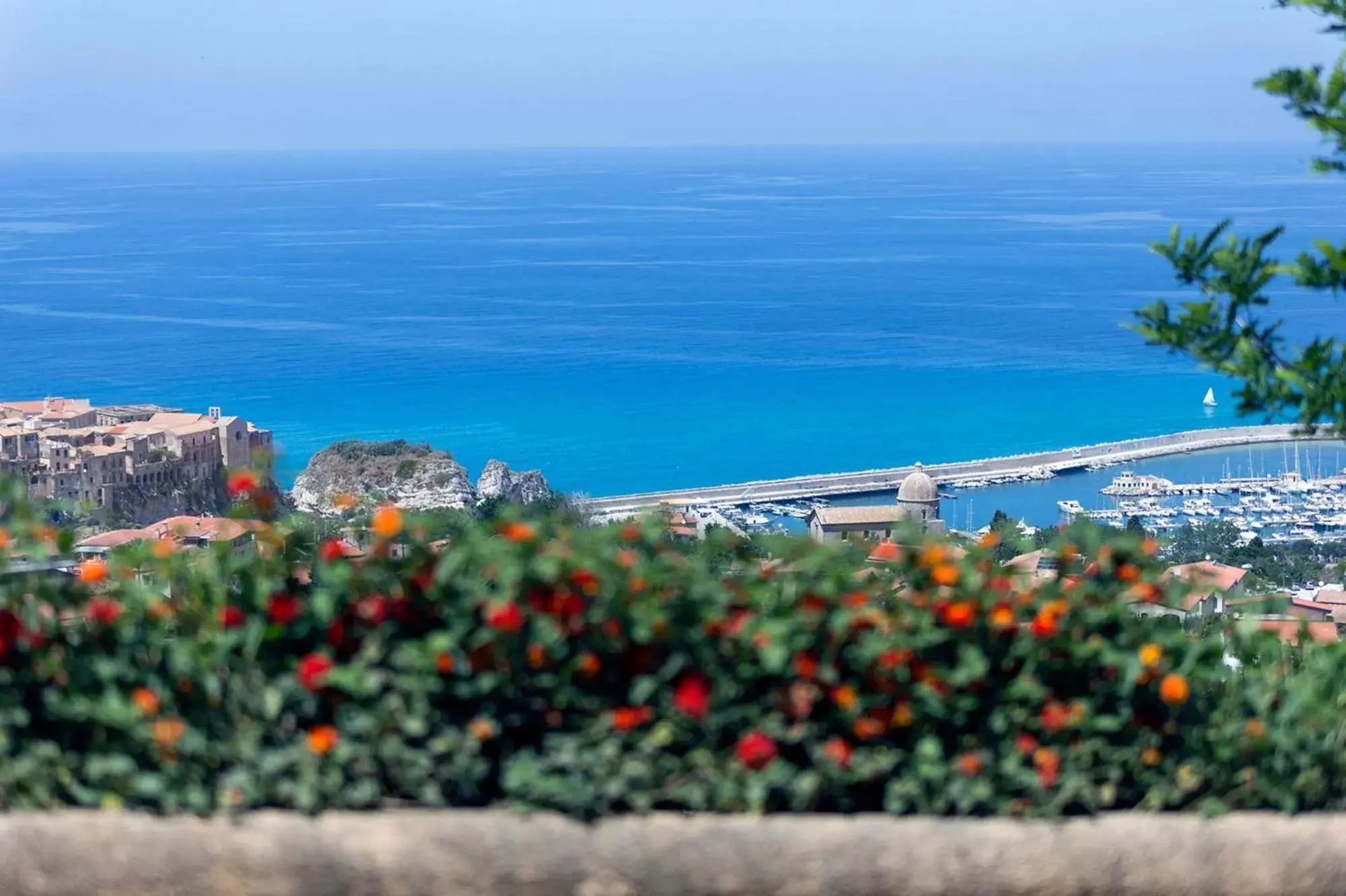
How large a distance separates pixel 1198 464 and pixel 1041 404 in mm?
10423

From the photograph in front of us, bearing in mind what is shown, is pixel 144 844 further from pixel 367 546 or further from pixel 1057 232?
pixel 1057 232

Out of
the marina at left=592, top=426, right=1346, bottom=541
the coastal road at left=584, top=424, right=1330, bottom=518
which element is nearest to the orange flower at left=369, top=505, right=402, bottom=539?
the marina at left=592, top=426, right=1346, bottom=541

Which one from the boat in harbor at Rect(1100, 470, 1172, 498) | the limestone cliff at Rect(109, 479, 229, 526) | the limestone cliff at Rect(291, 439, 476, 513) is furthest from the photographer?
the boat in harbor at Rect(1100, 470, 1172, 498)

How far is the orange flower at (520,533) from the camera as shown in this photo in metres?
2.04

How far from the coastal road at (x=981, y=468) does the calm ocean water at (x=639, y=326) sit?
3073mm

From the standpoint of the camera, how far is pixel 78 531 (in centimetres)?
274

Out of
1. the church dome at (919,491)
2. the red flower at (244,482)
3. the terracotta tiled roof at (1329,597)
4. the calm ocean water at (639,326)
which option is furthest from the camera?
the calm ocean water at (639,326)

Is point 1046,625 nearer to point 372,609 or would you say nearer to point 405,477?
point 372,609

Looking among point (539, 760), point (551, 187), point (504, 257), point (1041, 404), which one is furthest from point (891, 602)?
point (551, 187)

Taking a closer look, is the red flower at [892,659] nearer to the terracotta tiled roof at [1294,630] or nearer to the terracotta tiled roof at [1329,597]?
the terracotta tiled roof at [1294,630]

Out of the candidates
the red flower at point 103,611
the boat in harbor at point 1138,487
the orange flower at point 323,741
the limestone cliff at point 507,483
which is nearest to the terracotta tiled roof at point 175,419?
the limestone cliff at point 507,483

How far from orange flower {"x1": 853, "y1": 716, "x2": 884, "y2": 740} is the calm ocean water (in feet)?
5.09

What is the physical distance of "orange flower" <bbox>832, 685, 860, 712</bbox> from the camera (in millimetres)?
2029

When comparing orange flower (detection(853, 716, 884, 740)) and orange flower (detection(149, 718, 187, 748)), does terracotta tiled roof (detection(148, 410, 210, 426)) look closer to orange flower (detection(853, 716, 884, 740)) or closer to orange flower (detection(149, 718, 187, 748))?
orange flower (detection(149, 718, 187, 748))
